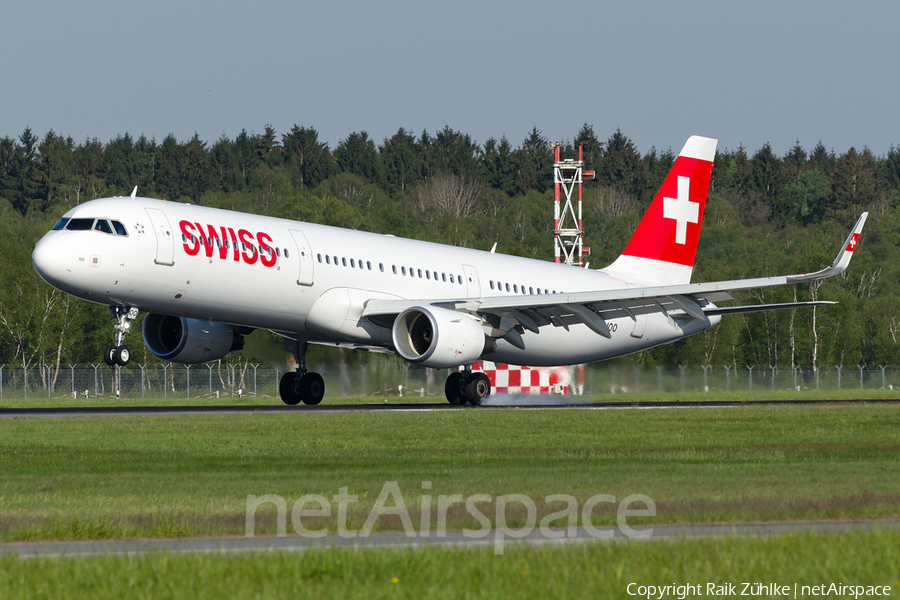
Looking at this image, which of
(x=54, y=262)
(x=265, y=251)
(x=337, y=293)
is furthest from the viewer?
(x=337, y=293)

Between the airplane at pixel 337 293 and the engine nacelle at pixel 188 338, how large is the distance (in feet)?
0.13

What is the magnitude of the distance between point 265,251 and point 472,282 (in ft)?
25.7

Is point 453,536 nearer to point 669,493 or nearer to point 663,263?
point 669,493

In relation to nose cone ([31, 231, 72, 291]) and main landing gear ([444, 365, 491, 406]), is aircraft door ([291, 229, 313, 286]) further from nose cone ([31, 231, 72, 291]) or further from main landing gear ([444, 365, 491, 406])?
main landing gear ([444, 365, 491, 406])

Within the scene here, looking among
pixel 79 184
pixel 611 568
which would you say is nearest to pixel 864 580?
pixel 611 568

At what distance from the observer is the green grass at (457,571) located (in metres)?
8.25

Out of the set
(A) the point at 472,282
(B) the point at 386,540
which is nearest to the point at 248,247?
(A) the point at 472,282

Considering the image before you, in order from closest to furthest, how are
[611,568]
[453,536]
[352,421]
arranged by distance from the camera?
1. [611,568]
2. [453,536]
3. [352,421]

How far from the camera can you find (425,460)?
18453 mm

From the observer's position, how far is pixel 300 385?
35.0m

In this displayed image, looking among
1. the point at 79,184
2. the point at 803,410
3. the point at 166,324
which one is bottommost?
the point at 803,410

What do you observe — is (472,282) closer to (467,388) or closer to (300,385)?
(467,388)

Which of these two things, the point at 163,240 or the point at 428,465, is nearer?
the point at 428,465

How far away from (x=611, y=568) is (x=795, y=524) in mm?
3188
